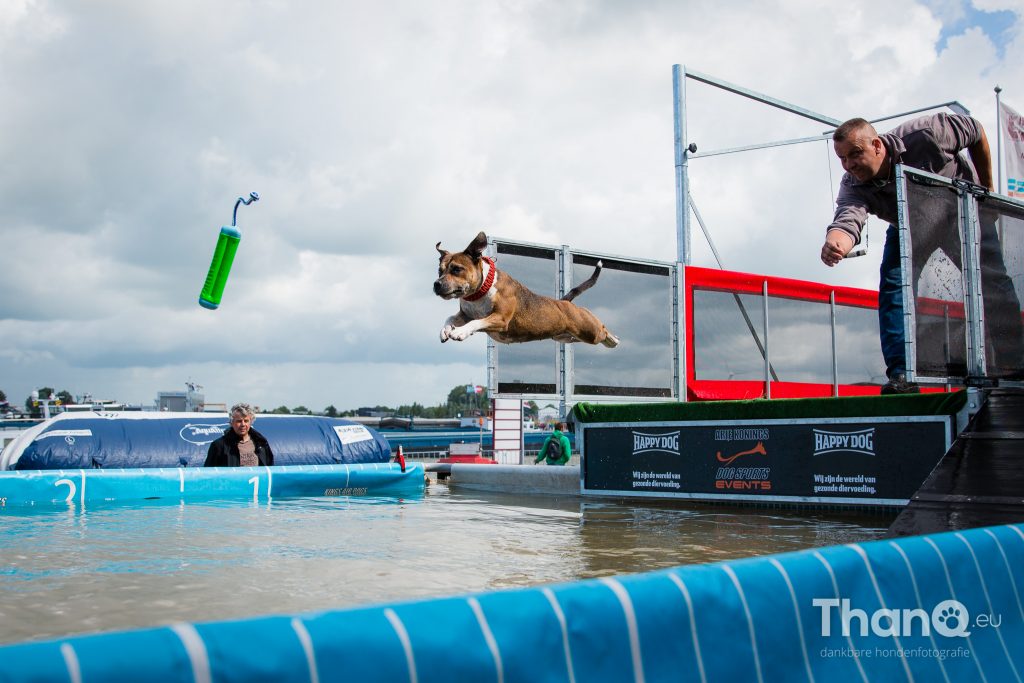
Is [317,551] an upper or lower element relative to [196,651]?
lower

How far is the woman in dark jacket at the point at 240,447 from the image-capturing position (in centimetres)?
967

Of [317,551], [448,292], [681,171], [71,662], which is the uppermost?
[681,171]

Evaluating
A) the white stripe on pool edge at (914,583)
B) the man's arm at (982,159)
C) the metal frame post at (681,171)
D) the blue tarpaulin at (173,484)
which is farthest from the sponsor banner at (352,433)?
the white stripe on pool edge at (914,583)

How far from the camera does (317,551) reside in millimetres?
4898

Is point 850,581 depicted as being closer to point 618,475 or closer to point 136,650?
point 136,650

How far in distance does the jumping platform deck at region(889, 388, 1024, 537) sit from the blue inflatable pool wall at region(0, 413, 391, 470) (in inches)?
356

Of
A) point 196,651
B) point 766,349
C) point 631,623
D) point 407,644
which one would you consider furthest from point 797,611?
point 766,349

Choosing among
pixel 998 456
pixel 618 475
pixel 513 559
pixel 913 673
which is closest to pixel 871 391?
pixel 618 475

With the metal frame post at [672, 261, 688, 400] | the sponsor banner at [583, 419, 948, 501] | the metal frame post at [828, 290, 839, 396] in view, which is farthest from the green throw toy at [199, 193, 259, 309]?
Result: the metal frame post at [828, 290, 839, 396]

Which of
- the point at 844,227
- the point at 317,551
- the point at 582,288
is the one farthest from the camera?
the point at 582,288

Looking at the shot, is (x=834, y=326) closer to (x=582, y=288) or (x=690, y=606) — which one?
(x=582, y=288)

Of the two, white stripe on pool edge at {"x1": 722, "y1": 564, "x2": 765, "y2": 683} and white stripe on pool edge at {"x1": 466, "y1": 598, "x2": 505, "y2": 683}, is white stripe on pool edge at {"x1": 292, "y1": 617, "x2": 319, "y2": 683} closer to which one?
white stripe on pool edge at {"x1": 466, "y1": 598, "x2": 505, "y2": 683}

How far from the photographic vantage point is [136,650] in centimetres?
129

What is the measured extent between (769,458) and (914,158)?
9.20 ft
